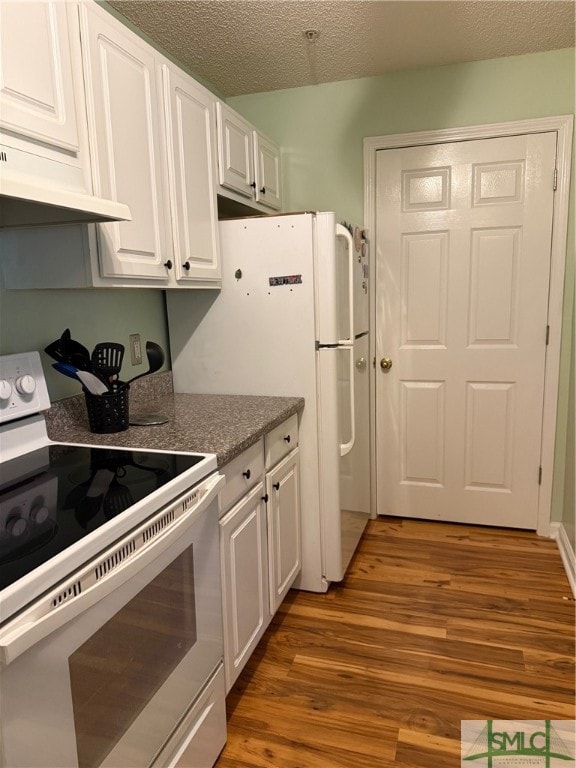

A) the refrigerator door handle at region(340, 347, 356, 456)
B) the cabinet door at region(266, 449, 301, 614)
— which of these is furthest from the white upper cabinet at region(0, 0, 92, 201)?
the refrigerator door handle at region(340, 347, 356, 456)

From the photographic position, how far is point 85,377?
1.64m

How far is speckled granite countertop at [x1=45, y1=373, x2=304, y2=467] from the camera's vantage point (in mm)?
1605

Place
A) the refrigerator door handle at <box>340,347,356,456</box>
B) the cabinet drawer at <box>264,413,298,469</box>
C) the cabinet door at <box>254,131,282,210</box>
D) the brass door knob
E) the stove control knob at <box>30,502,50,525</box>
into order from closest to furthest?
the stove control knob at <box>30,502,50,525</box>, the cabinet drawer at <box>264,413,298,469</box>, the refrigerator door handle at <box>340,347,356,456</box>, the cabinet door at <box>254,131,282,210</box>, the brass door knob

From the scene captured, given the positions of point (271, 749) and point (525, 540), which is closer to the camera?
point (271, 749)

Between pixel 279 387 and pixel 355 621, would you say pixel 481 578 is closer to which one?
pixel 355 621

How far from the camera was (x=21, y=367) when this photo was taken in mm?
1533

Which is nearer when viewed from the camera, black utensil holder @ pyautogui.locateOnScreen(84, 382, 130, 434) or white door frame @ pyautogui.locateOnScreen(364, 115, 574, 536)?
black utensil holder @ pyautogui.locateOnScreen(84, 382, 130, 434)

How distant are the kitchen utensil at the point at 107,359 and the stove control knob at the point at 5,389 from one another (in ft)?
0.92

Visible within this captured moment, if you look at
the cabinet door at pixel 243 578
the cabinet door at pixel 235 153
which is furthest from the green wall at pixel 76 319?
the cabinet door at pixel 243 578

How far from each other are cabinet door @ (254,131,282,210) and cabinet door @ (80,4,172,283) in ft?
2.92

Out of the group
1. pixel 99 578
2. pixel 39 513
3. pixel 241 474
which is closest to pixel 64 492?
pixel 39 513

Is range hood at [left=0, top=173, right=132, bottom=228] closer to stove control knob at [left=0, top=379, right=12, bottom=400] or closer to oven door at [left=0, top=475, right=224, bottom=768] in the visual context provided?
stove control knob at [left=0, top=379, right=12, bottom=400]

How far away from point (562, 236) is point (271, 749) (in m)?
2.58

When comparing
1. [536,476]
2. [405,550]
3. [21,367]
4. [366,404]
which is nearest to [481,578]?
[405,550]
